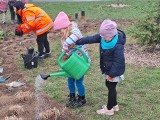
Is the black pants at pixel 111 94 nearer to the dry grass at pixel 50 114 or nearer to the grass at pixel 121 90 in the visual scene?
the grass at pixel 121 90

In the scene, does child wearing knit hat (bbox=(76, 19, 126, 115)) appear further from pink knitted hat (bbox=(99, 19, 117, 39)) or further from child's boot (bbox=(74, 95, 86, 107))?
child's boot (bbox=(74, 95, 86, 107))

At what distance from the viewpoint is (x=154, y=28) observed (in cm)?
774

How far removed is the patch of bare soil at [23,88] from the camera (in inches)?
194

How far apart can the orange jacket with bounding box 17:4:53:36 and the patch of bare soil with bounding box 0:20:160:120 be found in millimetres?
→ 861

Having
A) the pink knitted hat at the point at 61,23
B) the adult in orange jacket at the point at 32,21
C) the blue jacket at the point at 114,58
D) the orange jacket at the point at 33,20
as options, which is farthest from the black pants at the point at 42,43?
the blue jacket at the point at 114,58

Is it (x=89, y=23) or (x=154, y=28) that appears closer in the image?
(x=154, y=28)

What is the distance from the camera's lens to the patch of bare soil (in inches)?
194

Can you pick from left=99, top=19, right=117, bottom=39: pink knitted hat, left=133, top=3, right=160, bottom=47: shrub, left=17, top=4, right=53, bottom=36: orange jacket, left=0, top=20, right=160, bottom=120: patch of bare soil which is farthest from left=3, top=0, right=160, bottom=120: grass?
left=99, top=19, right=117, bottom=39: pink knitted hat

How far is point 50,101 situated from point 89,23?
6.65m

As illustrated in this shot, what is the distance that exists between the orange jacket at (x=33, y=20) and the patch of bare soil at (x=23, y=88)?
861 millimetres

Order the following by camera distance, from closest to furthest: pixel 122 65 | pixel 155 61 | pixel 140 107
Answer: pixel 122 65
pixel 140 107
pixel 155 61

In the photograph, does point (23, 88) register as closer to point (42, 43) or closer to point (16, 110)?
point (16, 110)

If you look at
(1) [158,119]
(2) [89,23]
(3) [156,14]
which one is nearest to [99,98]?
(1) [158,119]

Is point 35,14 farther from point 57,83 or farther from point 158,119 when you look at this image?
point 158,119
